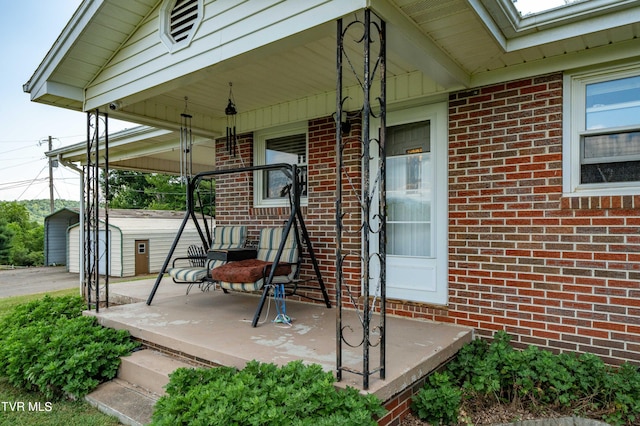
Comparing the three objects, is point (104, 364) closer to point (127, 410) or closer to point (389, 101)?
point (127, 410)

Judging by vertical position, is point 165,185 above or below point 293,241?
above

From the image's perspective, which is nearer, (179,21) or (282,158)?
(179,21)

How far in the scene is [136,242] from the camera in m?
12.1

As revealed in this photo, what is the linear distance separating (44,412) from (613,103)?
16.2 feet

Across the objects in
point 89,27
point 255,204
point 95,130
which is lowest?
point 255,204

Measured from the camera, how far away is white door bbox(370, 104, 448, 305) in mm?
3906

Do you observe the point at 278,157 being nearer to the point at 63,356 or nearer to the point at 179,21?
the point at 179,21

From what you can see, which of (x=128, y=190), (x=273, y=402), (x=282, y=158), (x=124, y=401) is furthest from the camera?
(x=128, y=190)

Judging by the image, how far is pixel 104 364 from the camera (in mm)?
3383

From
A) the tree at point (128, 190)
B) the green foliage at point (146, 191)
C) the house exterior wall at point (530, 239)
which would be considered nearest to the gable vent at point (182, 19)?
the house exterior wall at point (530, 239)

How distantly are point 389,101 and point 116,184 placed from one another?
1039 inches

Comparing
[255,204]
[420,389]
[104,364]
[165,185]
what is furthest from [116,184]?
[420,389]

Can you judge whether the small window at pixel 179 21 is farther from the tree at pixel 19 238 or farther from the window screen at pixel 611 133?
the tree at pixel 19 238

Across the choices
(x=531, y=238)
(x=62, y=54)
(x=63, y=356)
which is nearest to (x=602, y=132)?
(x=531, y=238)
